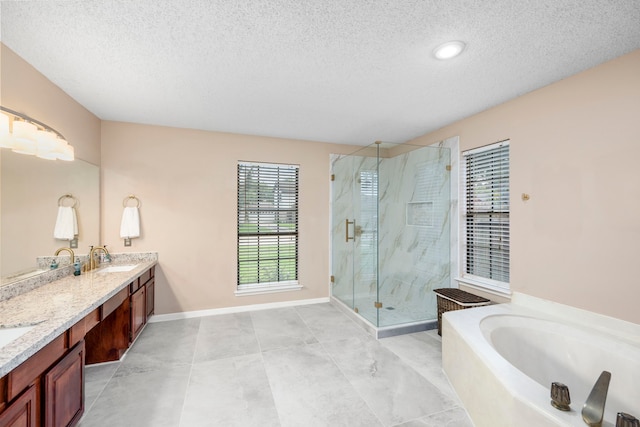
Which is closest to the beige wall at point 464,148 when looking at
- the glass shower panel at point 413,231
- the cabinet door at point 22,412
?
the glass shower panel at point 413,231

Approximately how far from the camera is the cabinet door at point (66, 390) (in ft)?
4.55

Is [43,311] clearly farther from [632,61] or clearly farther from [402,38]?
[632,61]

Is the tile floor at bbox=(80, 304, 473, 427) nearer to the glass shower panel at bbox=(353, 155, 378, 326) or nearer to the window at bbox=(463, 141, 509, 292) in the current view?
the glass shower panel at bbox=(353, 155, 378, 326)

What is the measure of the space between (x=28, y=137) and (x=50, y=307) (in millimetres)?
1228

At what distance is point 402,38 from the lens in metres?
1.74

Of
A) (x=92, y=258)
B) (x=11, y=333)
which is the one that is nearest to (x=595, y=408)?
(x=11, y=333)

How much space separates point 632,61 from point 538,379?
236 cm

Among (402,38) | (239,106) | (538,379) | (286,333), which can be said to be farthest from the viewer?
(286,333)

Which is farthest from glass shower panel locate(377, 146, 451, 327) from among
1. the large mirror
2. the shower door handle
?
the large mirror

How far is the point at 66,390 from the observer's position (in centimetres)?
154

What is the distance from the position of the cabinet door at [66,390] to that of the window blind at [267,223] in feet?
7.24

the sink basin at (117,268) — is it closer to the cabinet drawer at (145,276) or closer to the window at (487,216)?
the cabinet drawer at (145,276)

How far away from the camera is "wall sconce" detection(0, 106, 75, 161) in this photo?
5.98 feet

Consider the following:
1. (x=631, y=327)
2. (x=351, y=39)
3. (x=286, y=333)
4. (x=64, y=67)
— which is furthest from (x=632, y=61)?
(x=64, y=67)
